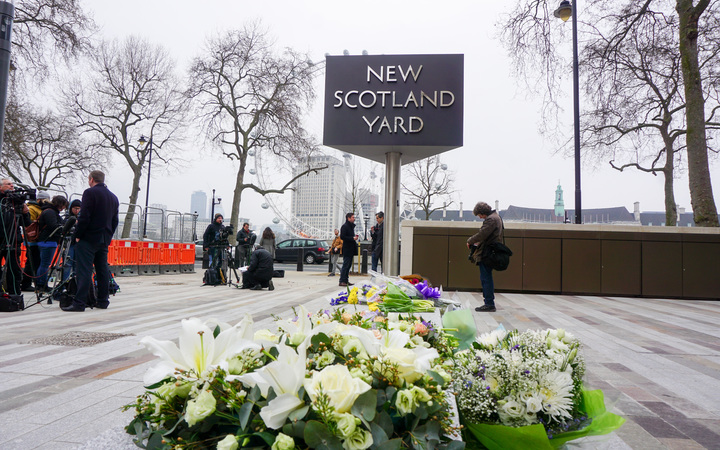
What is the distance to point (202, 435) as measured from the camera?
3.41ft

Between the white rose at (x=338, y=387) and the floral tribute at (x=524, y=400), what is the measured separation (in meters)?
0.55

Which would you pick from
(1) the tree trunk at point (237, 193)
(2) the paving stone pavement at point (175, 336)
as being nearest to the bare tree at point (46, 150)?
(1) the tree trunk at point (237, 193)

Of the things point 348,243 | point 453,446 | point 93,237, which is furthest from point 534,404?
point 348,243

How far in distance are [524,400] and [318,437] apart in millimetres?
714

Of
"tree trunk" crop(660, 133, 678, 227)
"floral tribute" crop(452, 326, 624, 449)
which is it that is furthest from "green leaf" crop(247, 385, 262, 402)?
"tree trunk" crop(660, 133, 678, 227)

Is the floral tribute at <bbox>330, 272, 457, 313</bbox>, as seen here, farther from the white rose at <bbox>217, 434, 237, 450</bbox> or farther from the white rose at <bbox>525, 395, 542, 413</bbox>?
the white rose at <bbox>217, 434, 237, 450</bbox>

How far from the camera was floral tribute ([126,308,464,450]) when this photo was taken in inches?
36.9

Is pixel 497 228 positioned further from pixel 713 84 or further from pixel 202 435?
pixel 713 84

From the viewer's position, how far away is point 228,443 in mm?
930

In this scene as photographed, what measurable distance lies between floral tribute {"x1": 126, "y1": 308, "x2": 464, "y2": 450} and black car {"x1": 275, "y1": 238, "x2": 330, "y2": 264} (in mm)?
28926

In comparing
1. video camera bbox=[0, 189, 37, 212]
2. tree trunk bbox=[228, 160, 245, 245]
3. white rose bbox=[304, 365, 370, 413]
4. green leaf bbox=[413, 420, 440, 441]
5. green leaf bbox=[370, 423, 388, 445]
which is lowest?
green leaf bbox=[413, 420, 440, 441]

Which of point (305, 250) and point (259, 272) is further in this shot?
point (305, 250)

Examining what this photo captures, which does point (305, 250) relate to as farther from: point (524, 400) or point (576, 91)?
point (524, 400)

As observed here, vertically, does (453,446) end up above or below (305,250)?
above
